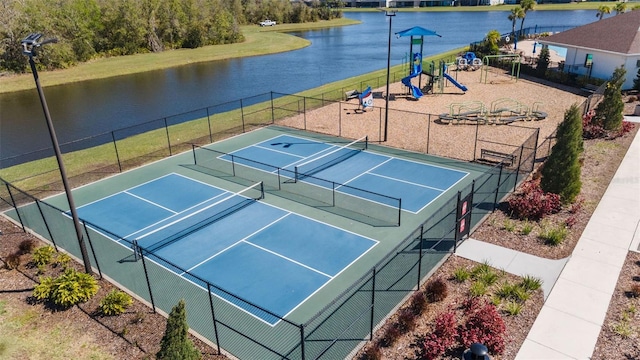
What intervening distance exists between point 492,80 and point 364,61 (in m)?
26.1

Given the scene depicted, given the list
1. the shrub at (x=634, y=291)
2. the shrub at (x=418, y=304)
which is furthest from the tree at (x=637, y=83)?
the shrub at (x=418, y=304)

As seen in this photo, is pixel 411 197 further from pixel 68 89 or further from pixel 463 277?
pixel 68 89

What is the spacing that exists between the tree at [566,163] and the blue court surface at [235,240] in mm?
7589

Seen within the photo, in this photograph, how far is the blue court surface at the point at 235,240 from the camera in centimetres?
1370

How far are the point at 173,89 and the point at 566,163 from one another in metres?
45.2

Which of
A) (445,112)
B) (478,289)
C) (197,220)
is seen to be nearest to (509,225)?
(478,289)

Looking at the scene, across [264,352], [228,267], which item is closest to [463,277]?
[264,352]

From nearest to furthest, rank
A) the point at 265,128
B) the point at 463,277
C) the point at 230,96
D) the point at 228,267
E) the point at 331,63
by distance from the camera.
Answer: the point at 463,277 → the point at 228,267 → the point at 265,128 → the point at 230,96 → the point at 331,63

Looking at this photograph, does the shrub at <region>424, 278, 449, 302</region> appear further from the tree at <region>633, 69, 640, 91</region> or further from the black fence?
the tree at <region>633, 69, 640, 91</region>

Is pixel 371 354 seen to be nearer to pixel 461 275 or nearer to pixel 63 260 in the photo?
pixel 461 275

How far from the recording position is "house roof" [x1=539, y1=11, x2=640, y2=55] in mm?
36281

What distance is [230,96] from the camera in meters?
46.5

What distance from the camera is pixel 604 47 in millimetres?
37094

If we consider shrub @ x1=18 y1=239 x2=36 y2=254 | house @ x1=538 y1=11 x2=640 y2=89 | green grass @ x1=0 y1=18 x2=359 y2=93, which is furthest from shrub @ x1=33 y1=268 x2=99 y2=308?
green grass @ x1=0 y1=18 x2=359 y2=93
